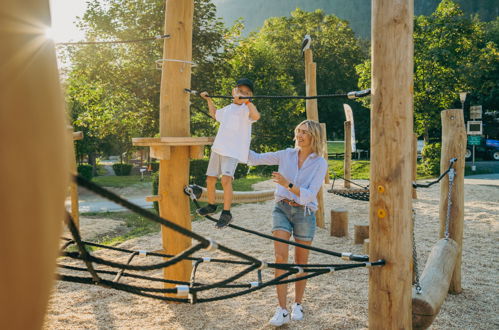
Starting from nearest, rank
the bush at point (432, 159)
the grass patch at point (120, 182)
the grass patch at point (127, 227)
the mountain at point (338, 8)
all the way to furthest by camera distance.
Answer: the grass patch at point (127, 227) < the bush at point (432, 159) < the grass patch at point (120, 182) < the mountain at point (338, 8)

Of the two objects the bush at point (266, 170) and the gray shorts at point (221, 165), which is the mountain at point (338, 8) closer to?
the bush at point (266, 170)

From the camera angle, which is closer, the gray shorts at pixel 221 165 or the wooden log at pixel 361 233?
the gray shorts at pixel 221 165

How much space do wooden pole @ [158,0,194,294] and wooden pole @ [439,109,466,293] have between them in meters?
2.59

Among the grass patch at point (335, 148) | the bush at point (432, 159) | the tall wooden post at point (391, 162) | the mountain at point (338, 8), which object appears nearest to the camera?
the tall wooden post at point (391, 162)

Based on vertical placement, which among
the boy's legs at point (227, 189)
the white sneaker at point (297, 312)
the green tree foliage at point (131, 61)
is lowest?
the white sneaker at point (297, 312)

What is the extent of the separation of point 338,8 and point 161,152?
139 meters

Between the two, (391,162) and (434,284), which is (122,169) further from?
(391,162)

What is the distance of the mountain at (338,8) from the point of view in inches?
3290

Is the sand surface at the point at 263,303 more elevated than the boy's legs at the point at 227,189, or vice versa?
the boy's legs at the point at 227,189

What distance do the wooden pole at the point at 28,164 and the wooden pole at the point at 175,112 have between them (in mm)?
3203

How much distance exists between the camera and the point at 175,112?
4.03 metres

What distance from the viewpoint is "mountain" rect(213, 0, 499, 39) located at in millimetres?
83562

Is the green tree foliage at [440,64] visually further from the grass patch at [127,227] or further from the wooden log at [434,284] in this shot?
the wooden log at [434,284]

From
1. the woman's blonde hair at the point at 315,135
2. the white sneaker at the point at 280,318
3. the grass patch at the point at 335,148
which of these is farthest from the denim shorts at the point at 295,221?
the grass patch at the point at 335,148
